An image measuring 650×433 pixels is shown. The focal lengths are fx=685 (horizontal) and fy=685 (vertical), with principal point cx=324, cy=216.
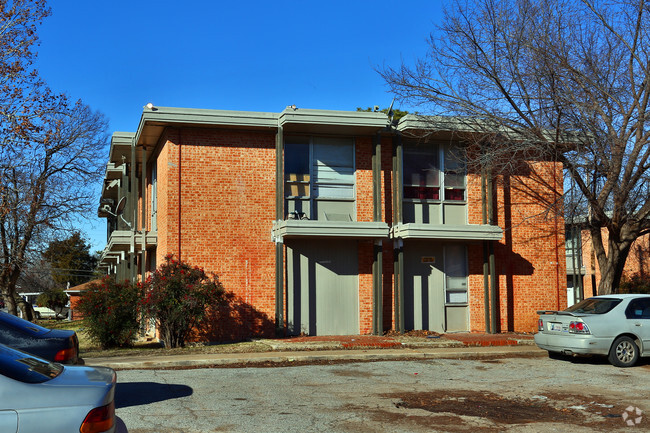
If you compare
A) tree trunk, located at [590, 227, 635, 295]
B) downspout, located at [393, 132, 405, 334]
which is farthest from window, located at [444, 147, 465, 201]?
tree trunk, located at [590, 227, 635, 295]

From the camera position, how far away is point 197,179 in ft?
62.6

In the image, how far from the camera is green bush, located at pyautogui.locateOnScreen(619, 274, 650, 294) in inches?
1086

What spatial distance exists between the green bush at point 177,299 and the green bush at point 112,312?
57 cm

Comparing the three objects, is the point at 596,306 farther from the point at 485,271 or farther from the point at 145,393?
the point at 145,393

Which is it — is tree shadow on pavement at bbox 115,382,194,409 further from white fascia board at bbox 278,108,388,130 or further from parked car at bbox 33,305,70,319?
parked car at bbox 33,305,70,319

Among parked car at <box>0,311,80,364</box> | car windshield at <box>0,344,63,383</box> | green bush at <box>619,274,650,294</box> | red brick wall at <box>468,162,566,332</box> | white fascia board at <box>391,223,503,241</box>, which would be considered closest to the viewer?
car windshield at <box>0,344,63,383</box>

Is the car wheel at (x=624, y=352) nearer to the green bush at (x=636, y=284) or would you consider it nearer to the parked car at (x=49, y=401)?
the parked car at (x=49, y=401)

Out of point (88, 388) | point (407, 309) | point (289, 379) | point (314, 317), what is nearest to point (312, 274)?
point (314, 317)

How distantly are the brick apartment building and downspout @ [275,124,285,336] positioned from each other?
0.03 metres

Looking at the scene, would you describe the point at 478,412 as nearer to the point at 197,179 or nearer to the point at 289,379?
the point at 289,379

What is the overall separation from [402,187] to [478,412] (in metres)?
11.7

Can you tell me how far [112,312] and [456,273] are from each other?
10.2 m

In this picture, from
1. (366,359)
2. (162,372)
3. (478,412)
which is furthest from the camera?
(366,359)

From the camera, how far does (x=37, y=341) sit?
8.98 m
